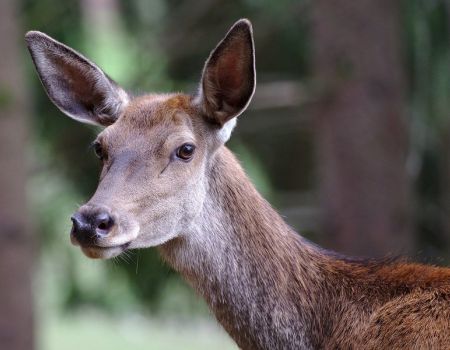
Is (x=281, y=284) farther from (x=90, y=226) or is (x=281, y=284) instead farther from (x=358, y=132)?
(x=358, y=132)

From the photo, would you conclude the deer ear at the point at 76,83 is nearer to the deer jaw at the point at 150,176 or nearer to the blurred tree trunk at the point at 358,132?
the deer jaw at the point at 150,176

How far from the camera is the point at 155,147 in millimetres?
7293

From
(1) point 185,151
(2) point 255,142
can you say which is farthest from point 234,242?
(2) point 255,142

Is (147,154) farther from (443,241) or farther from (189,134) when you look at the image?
A: (443,241)

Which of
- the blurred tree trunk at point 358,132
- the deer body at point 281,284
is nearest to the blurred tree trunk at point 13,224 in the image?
the blurred tree trunk at point 358,132

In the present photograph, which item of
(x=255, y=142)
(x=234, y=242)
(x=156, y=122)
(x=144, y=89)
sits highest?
(x=255, y=142)

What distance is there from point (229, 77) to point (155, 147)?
2.14ft

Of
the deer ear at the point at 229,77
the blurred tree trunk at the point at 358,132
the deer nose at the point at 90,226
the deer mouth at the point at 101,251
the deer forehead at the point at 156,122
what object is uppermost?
the blurred tree trunk at the point at 358,132

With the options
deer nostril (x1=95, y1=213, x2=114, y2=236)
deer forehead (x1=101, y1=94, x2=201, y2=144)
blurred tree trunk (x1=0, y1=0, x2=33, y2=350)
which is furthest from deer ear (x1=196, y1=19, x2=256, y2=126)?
blurred tree trunk (x1=0, y1=0, x2=33, y2=350)

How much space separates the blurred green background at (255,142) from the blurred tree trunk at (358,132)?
0.02 metres

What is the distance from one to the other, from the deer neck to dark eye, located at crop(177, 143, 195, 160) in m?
0.26

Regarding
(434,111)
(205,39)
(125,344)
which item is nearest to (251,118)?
(205,39)

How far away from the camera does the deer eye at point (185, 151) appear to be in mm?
7332

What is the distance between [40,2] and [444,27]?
5.95 metres
